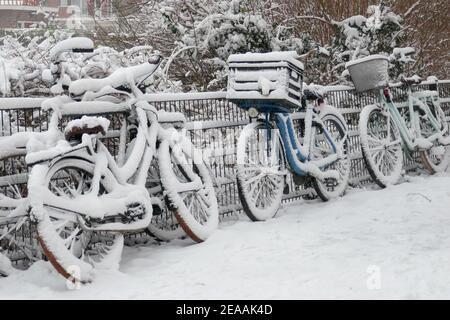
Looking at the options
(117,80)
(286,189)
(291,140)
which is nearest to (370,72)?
(291,140)

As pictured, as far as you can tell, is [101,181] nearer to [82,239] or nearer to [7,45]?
[82,239]

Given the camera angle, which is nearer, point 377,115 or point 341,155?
point 341,155

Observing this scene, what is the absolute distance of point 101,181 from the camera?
3861mm

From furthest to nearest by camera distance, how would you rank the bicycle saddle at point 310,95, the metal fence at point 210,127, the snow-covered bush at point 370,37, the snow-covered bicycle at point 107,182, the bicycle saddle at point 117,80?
the snow-covered bush at point 370,37, the bicycle saddle at point 310,95, the bicycle saddle at point 117,80, the metal fence at point 210,127, the snow-covered bicycle at point 107,182

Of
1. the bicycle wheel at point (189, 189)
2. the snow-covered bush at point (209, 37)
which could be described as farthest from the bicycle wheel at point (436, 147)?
the bicycle wheel at point (189, 189)

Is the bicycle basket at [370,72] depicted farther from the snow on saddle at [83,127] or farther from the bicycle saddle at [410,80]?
the snow on saddle at [83,127]

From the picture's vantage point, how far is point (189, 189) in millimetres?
4434

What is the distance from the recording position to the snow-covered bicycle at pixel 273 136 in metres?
4.95

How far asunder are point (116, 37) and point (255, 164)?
17.1 feet

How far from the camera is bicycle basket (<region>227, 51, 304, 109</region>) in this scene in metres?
4.92

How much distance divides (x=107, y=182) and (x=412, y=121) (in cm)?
452

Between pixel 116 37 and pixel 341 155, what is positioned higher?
pixel 116 37

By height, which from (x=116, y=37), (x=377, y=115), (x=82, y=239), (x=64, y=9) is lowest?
(x=82, y=239)
